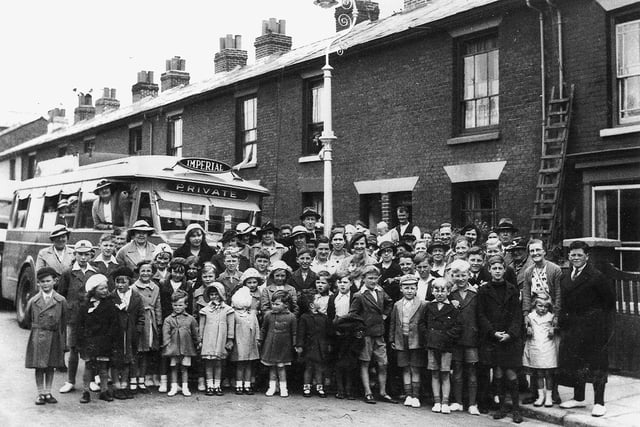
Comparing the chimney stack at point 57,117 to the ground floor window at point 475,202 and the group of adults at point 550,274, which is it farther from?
the group of adults at point 550,274

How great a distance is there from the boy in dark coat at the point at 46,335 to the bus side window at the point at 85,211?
159 inches

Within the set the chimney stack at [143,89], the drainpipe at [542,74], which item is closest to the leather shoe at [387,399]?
the drainpipe at [542,74]

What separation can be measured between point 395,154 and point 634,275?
6230mm

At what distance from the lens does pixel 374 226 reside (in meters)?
15.2

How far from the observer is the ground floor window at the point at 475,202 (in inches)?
497

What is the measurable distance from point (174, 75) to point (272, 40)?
308 inches

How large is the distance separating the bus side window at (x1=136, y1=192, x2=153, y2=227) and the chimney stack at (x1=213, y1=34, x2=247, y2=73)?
1537 centimetres

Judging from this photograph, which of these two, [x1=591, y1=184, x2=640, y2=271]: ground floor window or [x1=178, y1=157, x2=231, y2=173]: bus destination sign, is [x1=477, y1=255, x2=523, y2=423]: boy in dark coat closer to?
[x1=591, y1=184, x2=640, y2=271]: ground floor window

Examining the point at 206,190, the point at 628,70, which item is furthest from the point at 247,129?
the point at 628,70

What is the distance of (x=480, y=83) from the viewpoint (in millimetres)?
12969

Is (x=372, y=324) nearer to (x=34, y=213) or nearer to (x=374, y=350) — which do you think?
(x=374, y=350)

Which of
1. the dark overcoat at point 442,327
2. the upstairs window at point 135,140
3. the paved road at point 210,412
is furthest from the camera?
the upstairs window at point 135,140

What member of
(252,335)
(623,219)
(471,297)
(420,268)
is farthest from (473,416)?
(623,219)

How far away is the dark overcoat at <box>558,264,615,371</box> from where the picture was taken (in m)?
7.41
